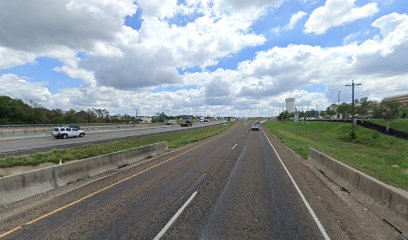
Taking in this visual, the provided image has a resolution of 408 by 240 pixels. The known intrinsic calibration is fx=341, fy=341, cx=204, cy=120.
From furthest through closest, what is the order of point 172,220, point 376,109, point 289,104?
1. point 289,104
2. point 376,109
3. point 172,220

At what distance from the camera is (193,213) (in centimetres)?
820

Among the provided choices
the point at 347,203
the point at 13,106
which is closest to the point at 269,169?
the point at 347,203

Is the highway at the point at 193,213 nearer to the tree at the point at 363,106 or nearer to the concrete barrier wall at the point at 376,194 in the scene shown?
the concrete barrier wall at the point at 376,194

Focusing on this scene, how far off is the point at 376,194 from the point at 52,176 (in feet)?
32.9

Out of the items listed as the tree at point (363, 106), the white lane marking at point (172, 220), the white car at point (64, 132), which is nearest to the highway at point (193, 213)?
the white lane marking at point (172, 220)

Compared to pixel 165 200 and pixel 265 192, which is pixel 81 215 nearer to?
pixel 165 200

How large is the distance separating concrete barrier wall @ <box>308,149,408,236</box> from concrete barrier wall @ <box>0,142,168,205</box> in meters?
9.66

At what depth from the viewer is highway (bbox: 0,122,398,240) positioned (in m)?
6.80

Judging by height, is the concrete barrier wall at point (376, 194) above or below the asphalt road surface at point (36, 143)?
above

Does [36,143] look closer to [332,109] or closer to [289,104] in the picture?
[332,109]

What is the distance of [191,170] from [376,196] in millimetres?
8601

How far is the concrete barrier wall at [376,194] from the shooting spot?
7.37m

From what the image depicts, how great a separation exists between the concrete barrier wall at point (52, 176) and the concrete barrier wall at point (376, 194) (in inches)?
380

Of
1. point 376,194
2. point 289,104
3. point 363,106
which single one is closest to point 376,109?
point 363,106
